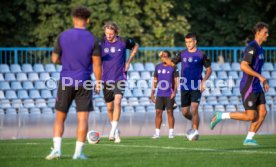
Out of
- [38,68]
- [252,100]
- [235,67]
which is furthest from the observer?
[235,67]

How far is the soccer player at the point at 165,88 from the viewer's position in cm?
2038

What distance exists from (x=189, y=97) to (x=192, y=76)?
0.47 meters

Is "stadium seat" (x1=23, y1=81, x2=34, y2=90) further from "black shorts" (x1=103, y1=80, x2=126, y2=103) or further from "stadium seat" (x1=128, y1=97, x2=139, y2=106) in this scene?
"black shorts" (x1=103, y1=80, x2=126, y2=103)

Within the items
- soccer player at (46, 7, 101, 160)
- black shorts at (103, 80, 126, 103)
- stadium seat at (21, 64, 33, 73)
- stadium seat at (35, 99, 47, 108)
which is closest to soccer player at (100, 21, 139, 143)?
black shorts at (103, 80, 126, 103)

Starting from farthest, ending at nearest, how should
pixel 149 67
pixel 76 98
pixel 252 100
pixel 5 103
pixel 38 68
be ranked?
pixel 149 67
pixel 38 68
pixel 5 103
pixel 252 100
pixel 76 98

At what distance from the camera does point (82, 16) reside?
12195 millimetres

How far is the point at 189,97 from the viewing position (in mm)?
18875

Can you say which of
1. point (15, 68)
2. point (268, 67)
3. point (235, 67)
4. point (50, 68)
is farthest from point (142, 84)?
point (268, 67)

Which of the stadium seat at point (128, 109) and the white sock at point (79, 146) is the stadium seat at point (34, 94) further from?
the white sock at point (79, 146)

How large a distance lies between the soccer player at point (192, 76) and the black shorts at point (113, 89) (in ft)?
6.23

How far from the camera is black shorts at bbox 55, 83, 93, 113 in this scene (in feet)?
40.2

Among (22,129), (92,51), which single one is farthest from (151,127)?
(92,51)

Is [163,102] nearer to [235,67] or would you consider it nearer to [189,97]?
[189,97]

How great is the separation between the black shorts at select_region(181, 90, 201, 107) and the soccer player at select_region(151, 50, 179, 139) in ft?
4.62
